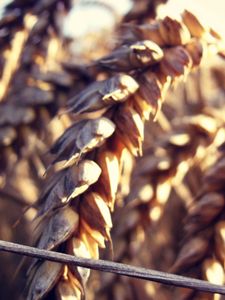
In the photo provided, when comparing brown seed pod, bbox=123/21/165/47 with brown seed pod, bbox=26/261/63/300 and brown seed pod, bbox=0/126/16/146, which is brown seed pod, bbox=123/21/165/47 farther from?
brown seed pod, bbox=26/261/63/300

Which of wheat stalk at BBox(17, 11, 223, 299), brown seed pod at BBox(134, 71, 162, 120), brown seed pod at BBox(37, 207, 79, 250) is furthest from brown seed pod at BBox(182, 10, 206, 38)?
brown seed pod at BBox(37, 207, 79, 250)

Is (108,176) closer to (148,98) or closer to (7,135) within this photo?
(148,98)

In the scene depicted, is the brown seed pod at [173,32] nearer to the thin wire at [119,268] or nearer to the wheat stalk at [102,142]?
the wheat stalk at [102,142]

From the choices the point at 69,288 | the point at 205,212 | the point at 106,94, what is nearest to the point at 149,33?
the point at 106,94

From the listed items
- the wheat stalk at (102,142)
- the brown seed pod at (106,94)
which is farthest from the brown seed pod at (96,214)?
the brown seed pod at (106,94)

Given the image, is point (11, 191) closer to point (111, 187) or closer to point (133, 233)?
point (133, 233)
